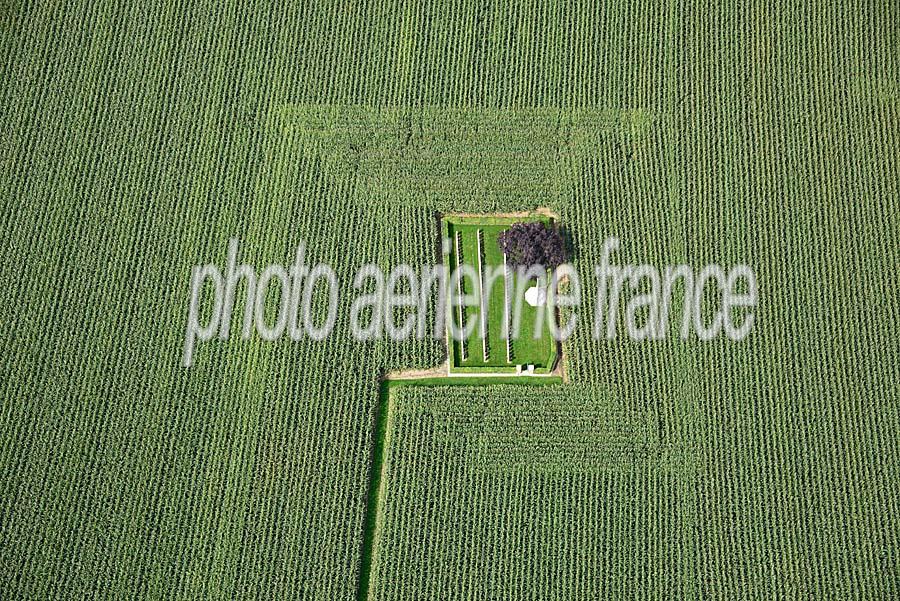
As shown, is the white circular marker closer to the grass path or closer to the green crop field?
the green crop field

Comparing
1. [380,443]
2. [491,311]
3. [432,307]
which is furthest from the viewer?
[491,311]

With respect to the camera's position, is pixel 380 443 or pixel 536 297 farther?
pixel 536 297

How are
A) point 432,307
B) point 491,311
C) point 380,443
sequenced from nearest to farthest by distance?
1. point 380,443
2. point 432,307
3. point 491,311

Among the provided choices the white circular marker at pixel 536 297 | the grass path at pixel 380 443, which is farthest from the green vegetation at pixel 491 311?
the grass path at pixel 380 443

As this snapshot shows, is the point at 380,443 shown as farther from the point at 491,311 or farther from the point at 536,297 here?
the point at 536,297

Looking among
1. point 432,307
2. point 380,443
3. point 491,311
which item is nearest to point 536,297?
point 491,311

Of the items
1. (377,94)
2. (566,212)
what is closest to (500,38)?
(377,94)

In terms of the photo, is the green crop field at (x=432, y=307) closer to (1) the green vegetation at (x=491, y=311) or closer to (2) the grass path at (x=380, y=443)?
(2) the grass path at (x=380, y=443)

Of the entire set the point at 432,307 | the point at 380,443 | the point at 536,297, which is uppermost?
the point at 536,297

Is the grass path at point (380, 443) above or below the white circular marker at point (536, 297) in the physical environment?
below
